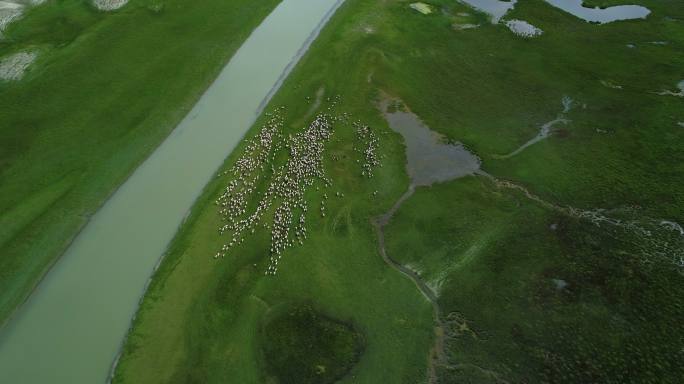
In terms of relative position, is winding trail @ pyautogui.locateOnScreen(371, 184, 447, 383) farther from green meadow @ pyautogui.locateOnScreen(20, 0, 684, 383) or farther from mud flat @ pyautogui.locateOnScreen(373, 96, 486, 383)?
green meadow @ pyautogui.locateOnScreen(20, 0, 684, 383)

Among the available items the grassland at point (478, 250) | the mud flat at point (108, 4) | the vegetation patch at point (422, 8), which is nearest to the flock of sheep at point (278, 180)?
the grassland at point (478, 250)

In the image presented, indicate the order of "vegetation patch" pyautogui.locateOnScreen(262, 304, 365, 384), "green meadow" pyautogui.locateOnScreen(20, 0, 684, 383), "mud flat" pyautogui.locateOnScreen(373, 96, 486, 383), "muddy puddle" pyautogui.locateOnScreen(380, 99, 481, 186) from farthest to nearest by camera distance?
1. "muddy puddle" pyautogui.locateOnScreen(380, 99, 481, 186)
2. "mud flat" pyautogui.locateOnScreen(373, 96, 486, 383)
3. "green meadow" pyautogui.locateOnScreen(20, 0, 684, 383)
4. "vegetation patch" pyautogui.locateOnScreen(262, 304, 365, 384)

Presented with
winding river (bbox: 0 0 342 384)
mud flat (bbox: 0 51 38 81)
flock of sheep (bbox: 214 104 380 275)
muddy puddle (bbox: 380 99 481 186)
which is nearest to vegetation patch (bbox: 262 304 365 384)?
flock of sheep (bbox: 214 104 380 275)

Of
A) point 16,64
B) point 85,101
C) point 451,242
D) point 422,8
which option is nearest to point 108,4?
point 16,64

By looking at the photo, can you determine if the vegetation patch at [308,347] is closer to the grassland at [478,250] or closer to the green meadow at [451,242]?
the green meadow at [451,242]

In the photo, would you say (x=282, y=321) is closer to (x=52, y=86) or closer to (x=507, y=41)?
(x=52, y=86)

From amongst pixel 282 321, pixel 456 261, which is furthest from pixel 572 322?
pixel 282 321
